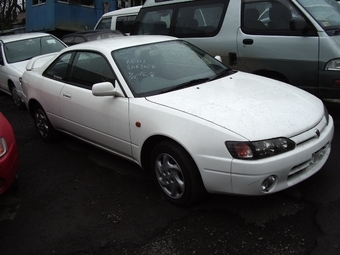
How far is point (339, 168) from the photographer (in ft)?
12.2

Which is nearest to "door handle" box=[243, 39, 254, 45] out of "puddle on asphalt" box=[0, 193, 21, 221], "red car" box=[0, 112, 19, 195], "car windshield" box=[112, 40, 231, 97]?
"car windshield" box=[112, 40, 231, 97]

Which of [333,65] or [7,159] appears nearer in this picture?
[7,159]

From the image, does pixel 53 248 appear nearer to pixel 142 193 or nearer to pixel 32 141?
pixel 142 193

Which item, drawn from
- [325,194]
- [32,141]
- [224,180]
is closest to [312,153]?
[325,194]

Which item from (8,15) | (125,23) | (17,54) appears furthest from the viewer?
(8,15)

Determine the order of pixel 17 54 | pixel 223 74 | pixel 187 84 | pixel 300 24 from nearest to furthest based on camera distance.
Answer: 1. pixel 187 84
2. pixel 223 74
3. pixel 300 24
4. pixel 17 54

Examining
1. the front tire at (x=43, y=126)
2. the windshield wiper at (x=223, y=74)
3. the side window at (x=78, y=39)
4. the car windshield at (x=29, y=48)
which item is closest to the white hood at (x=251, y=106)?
the windshield wiper at (x=223, y=74)

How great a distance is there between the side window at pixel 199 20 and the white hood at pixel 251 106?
231 centimetres

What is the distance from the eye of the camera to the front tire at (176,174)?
307 cm

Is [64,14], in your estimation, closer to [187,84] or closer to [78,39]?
[78,39]

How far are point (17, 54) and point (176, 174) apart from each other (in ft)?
19.1

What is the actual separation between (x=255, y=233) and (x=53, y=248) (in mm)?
1624

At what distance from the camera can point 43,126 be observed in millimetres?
5180

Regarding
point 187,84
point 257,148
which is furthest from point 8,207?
point 257,148
